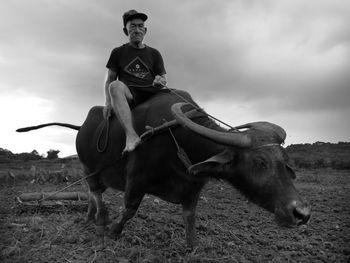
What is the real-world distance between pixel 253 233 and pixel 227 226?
0.39 metres

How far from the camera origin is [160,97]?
15.0ft

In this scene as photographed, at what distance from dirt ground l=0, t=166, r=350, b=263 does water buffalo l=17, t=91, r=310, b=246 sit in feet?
1.01

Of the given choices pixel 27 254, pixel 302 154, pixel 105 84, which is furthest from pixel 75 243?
pixel 302 154

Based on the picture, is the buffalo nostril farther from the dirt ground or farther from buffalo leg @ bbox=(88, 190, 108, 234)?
buffalo leg @ bbox=(88, 190, 108, 234)

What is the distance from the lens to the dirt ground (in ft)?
13.9

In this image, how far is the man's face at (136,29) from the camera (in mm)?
4816

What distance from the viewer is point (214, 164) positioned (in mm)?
3488

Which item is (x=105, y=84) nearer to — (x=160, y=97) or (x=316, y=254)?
(x=160, y=97)

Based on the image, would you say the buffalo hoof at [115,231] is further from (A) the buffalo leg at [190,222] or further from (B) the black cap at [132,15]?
(B) the black cap at [132,15]

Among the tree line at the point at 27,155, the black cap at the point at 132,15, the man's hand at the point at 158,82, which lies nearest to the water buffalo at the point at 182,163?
the man's hand at the point at 158,82

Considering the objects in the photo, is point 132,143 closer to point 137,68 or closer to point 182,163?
point 182,163

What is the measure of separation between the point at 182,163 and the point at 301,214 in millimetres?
1258

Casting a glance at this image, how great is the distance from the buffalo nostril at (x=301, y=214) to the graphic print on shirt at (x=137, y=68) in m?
2.51

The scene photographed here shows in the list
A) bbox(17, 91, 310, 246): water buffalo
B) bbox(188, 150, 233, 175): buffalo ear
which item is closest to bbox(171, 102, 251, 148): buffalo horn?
bbox(17, 91, 310, 246): water buffalo
